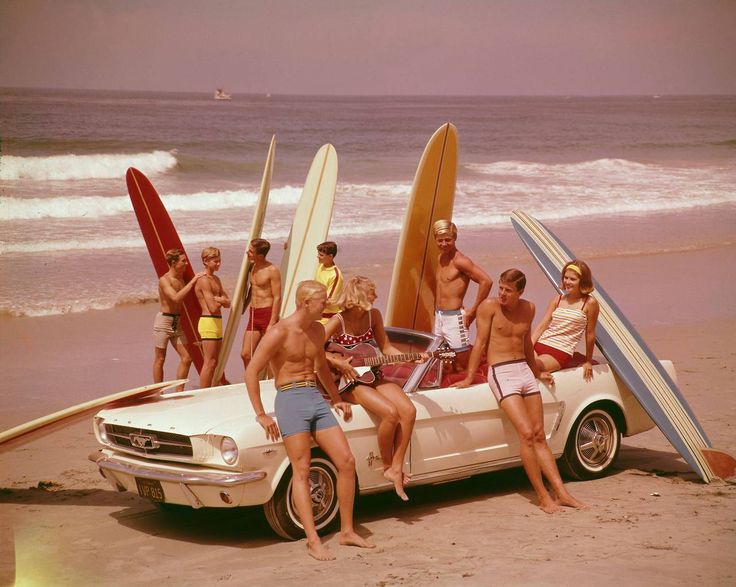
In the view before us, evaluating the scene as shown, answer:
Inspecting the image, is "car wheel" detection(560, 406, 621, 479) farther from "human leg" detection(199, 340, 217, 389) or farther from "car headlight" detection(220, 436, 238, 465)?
"human leg" detection(199, 340, 217, 389)

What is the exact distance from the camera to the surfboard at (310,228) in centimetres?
1098

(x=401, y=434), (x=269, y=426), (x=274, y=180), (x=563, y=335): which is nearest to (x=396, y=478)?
(x=401, y=434)

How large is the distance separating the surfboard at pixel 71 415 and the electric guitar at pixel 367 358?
125cm

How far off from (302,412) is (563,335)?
2.57 meters

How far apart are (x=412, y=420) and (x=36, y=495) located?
113 inches

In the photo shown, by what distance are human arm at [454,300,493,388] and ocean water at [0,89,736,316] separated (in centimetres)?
876

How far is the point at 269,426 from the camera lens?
21.0 ft

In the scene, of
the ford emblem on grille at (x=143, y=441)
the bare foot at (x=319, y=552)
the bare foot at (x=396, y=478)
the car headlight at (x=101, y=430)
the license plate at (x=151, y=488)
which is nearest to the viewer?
the bare foot at (x=319, y=552)

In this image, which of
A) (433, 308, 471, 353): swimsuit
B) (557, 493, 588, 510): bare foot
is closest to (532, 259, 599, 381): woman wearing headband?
(433, 308, 471, 353): swimsuit

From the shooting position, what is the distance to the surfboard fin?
26.0 ft

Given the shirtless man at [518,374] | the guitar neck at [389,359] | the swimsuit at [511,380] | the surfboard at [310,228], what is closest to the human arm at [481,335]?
the shirtless man at [518,374]

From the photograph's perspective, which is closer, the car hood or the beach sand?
the beach sand

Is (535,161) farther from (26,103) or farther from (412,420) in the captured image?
(412,420)

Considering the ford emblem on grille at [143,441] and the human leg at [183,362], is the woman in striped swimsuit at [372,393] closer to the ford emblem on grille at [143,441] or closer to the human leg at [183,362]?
the ford emblem on grille at [143,441]
